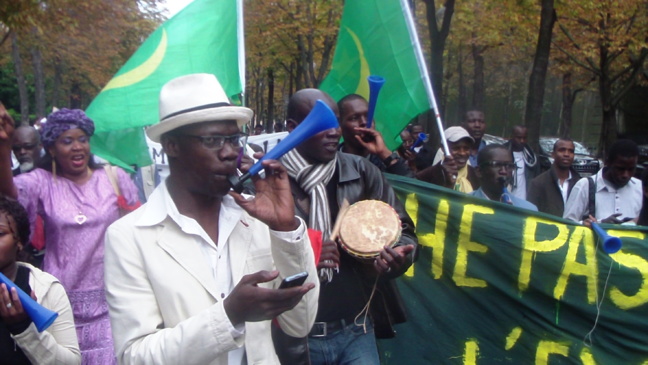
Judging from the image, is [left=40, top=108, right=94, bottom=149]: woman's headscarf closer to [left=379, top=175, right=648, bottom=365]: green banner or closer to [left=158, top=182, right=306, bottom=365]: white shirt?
[left=379, top=175, right=648, bottom=365]: green banner

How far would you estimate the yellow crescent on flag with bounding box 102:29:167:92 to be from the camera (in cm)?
520

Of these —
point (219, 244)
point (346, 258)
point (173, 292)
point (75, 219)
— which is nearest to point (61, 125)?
point (75, 219)

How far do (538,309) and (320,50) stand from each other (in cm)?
2035

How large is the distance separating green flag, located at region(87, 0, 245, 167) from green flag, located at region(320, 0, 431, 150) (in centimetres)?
96

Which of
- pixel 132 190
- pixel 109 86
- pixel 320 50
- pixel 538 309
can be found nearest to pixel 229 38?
pixel 109 86

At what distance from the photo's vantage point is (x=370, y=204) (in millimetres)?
3295

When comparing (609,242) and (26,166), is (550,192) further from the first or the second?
(26,166)

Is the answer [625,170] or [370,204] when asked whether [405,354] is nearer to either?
[370,204]

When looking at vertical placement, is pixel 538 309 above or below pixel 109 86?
below

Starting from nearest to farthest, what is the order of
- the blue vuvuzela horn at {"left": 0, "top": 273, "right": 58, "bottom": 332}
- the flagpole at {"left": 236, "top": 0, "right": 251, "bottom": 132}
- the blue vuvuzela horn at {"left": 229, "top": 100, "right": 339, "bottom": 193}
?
the blue vuvuzela horn at {"left": 229, "top": 100, "right": 339, "bottom": 193} < the blue vuvuzela horn at {"left": 0, "top": 273, "right": 58, "bottom": 332} < the flagpole at {"left": 236, "top": 0, "right": 251, "bottom": 132}

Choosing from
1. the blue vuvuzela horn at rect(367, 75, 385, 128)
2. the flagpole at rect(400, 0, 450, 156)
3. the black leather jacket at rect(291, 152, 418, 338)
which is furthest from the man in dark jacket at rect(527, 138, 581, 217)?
the black leather jacket at rect(291, 152, 418, 338)

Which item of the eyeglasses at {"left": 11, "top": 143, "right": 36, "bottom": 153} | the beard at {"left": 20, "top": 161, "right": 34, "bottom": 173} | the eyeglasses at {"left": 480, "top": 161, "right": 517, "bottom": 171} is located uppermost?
the eyeglasses at {"left": 480, "top": 161, "right": 517, "bottom": 171}

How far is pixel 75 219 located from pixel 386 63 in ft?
9.15

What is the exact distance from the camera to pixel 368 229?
10.5 feet
